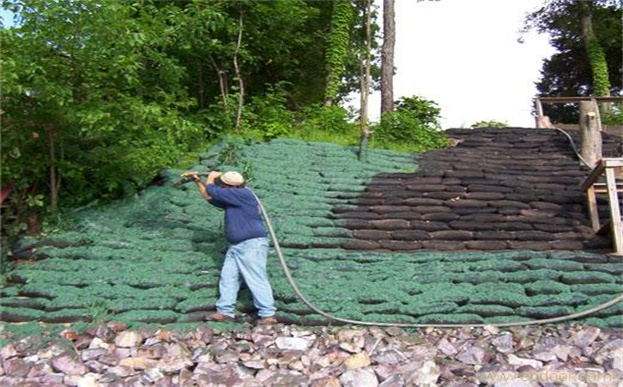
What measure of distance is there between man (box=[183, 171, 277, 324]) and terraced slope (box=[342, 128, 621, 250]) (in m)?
1.29

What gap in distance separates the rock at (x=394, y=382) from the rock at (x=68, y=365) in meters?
1.89

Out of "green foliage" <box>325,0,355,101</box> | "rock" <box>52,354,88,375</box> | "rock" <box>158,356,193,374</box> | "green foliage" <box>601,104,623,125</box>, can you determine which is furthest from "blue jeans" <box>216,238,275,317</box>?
"green foliage" <box>601,104,623,125</box>

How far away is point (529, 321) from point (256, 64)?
734 cm

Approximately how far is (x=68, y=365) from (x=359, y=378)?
6.09 ft

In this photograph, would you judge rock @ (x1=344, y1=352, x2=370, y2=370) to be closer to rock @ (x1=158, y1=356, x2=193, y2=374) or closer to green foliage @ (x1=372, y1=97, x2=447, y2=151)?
rock @ (x1=158, y1=356, x2=193, y2=374)

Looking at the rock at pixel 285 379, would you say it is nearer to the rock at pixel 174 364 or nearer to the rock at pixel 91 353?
the rock at pixel 174 364

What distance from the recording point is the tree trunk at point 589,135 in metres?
8.45

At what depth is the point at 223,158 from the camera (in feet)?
24.2

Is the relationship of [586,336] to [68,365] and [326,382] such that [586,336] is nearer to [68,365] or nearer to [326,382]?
[326,382]

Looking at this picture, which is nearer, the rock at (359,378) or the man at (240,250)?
the rock at (359,378)

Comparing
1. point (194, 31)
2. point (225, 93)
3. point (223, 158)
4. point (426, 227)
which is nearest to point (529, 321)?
point (426, 227)

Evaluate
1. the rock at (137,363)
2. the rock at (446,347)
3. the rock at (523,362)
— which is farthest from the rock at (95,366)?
the rock at (523,362)

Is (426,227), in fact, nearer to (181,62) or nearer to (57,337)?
(57,337)

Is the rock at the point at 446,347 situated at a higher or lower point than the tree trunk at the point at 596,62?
lower
